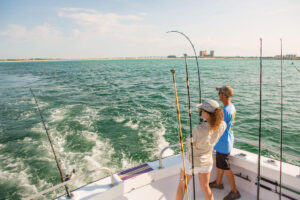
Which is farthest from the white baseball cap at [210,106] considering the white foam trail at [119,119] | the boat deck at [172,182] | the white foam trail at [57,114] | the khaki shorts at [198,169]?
the white foam trail at [57,114]

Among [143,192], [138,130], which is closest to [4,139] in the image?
[138,130]

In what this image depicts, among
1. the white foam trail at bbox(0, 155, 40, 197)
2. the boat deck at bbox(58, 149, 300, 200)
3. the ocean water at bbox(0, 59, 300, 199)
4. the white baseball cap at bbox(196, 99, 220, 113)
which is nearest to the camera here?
the white baseball cap at bbox(196, 99, 220, 113)

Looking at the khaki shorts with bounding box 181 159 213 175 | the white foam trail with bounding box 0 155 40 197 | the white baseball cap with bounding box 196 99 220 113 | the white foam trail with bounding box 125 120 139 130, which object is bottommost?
the white foam trail with bounding box 0 155 40 197

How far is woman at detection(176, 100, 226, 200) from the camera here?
1807 millimetres

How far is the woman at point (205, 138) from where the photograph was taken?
1807 millimetres

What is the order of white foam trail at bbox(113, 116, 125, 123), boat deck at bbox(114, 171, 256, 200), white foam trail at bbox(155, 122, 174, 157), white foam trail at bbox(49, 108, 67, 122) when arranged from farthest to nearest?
1. white foam trail at bbox(49, 108, 67, 122)
2. white foam trail at bbox(113, 116, 125, 123)
3. white foam trail at bbox(155, 122, 174, 157)
4. boat deck at bbox(114, 171, 256, 200)

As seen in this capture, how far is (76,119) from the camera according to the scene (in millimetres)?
8648

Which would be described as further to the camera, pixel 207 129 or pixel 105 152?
pixel 105 152

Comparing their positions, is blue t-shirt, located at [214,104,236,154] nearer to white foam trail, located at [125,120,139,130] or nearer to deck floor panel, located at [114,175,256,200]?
deck floor panel, located at [114,175,256,200]

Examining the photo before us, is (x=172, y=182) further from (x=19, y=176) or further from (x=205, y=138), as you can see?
(x=19, y=176)

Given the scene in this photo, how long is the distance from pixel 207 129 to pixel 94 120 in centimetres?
749

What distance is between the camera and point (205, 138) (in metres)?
1.85

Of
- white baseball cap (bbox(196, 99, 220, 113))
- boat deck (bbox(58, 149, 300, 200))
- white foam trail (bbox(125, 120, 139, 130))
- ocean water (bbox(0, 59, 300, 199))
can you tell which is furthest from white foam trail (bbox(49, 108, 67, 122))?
white baseball cap (bbox(196, 99, 220, 113))

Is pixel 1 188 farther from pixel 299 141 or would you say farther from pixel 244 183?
pixel 299 141
